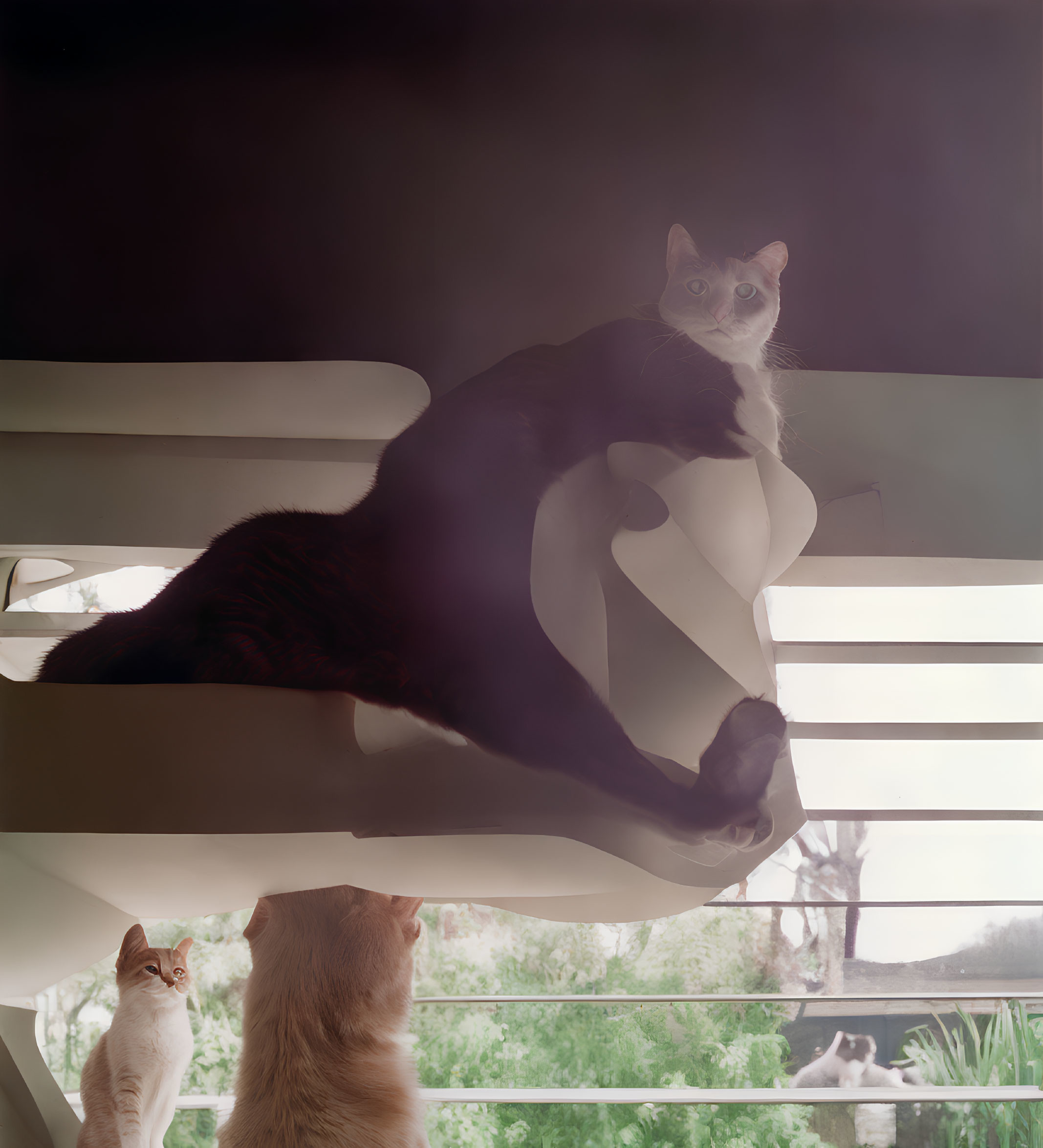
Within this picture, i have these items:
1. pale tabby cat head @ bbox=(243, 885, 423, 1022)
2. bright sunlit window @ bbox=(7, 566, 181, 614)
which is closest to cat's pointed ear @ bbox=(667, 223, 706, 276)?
bright sunlit window @ bbox=(7, 566, 181, 614)

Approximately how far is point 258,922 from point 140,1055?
170mm

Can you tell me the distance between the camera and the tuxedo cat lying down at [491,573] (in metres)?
0.71

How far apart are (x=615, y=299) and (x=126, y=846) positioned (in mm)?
778

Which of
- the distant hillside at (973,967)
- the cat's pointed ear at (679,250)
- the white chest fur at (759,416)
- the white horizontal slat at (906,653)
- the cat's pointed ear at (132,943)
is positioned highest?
the cat's pointed ear at (679,250)

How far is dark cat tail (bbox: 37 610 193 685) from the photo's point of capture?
2.39ft

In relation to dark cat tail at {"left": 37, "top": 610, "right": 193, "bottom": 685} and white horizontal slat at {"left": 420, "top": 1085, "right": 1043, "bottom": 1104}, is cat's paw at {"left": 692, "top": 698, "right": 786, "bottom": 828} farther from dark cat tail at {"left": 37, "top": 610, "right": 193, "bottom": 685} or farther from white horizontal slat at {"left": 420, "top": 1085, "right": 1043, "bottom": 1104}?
dark cat tail at {"left": 37, "top": 610, "right": 193, "bottom": 685}

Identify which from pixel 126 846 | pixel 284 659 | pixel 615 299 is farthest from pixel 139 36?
pixel 126 846

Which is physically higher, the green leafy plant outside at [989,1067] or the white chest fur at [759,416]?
the white chest fur at [759,416]

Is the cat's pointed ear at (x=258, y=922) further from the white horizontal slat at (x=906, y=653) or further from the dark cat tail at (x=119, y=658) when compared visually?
the white horizontal slat at (x=906, y=653)

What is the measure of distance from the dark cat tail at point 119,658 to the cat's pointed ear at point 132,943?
24 centimetres

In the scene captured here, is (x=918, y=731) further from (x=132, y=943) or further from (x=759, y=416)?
(x=132, y=943)

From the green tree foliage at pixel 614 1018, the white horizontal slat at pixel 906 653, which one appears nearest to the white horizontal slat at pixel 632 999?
the green tree foliage at pixel 614 1018

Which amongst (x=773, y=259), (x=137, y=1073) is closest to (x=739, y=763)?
(x=773, y=259)

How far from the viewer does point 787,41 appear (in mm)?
840
